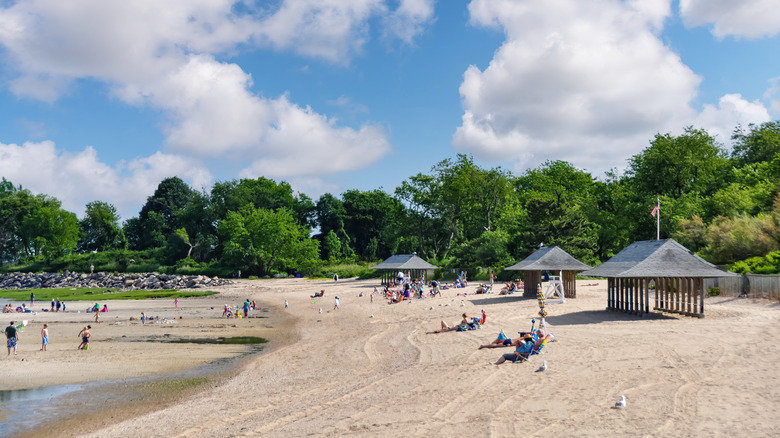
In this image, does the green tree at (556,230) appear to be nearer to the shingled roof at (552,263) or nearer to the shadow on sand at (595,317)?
the shingled roof at (552,263)

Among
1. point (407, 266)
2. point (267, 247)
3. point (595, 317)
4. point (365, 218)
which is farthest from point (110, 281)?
point (595, 317)

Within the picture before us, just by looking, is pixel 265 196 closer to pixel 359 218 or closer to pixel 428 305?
pixel 359 218

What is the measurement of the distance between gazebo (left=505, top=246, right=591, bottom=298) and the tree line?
7.70 metres

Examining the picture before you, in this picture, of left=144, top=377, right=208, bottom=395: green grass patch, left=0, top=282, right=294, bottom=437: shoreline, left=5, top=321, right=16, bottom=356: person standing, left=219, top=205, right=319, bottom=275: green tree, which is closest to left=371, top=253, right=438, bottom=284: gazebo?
left=0, top=282, right=294, bottom=437: shoreline

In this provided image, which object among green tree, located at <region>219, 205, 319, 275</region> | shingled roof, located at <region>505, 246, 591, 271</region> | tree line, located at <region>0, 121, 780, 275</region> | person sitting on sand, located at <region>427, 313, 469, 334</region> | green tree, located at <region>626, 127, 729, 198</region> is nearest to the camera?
person sitting on sand, located at <region>427, 313, 469, 334</region>

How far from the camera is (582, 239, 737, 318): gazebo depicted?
1919 cm

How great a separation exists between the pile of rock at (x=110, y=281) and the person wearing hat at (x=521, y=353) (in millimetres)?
49383

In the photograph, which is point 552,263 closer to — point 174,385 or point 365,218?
point 174,385

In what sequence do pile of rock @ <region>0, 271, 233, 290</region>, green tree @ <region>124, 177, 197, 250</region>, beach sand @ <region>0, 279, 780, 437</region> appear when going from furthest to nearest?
green tree @ <region>124, 177, 197, 250</region>, pile of rock @ <region>0, 271, 233, 290</region>, beach sand @ <region>0, 279, 780, 437</region>

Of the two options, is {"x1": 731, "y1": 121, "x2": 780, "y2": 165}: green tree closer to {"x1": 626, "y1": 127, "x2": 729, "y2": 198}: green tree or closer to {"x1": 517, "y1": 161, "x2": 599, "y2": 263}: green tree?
{"x1": 626, "y1": 127, "x2": 729, "y2": 198}: green tree

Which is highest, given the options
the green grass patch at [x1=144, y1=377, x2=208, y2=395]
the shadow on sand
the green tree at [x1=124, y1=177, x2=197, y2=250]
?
the green tree at [x1=124, y1=177, x2=197, y2=250]

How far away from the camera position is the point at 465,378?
12445 millimetres

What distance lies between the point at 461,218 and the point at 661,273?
45.7m

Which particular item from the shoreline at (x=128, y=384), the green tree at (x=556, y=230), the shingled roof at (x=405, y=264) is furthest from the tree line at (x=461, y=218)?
the shoreline at (x=128, y=384)
